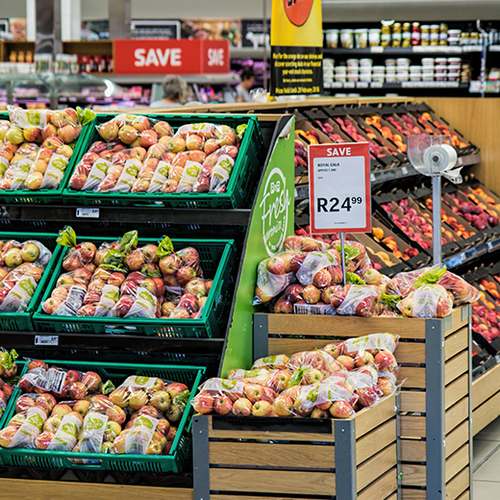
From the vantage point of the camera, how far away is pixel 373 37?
447 inches

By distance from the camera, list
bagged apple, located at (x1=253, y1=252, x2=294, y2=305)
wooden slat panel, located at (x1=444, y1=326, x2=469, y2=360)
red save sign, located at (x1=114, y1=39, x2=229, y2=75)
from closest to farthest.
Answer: wooden slat panel, located at (x1=444, y1=326, x2=469, y2=360) → bagged apple, located at (x1=253, y1=252, x2=294, y2=305) → red save sign, located at (x1=114, y1=39, x2=229, y2=75)

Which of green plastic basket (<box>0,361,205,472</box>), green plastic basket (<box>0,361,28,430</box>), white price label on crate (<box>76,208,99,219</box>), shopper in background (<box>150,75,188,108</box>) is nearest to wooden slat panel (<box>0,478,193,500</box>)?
green plastic basket (<box>0,361,205,472</box>)

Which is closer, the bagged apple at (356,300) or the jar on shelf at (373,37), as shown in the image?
the bagged apple at (356,300)

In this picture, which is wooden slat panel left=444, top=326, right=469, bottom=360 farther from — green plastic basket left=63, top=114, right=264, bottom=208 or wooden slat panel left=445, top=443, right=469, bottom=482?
green plastic basket left=63, top=114, right=264, bottom=208

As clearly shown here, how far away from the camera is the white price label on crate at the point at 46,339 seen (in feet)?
9.64

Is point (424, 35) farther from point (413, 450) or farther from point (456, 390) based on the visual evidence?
point (413, 450)

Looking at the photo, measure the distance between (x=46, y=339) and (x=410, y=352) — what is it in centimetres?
124

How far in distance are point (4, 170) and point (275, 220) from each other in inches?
41.5

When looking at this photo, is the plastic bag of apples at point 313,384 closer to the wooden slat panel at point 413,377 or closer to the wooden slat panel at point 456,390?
the wooden slat panel at point 413,377

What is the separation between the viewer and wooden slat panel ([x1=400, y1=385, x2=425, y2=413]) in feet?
9.75

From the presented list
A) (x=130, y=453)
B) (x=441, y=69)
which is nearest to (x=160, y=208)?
(x=130, y=453)

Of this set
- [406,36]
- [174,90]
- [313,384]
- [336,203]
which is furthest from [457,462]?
[406,36]

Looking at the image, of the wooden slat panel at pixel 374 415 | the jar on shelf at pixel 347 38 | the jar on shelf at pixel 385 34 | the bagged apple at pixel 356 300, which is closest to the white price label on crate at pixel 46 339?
the bagged apple at pixel 356 300

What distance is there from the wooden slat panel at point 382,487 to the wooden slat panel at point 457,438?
348 millimetres
